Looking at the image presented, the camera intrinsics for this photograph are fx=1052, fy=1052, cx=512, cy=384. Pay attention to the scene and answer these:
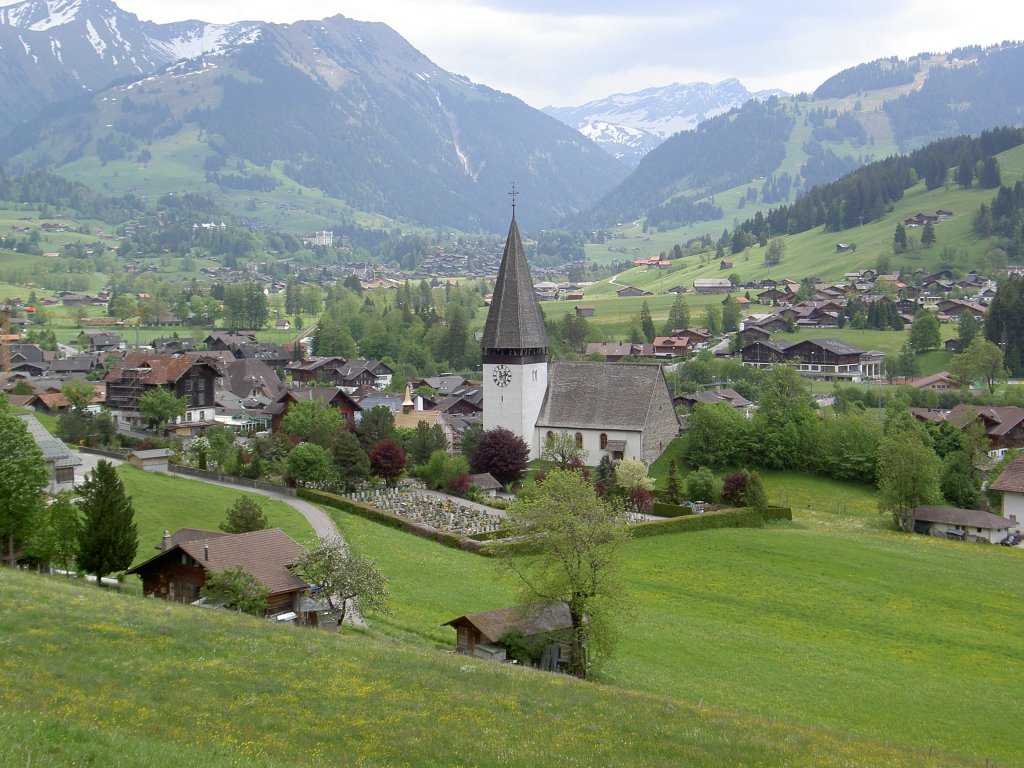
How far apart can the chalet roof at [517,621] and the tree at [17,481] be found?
12785mm

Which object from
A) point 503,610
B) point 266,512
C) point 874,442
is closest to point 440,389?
point 874,442

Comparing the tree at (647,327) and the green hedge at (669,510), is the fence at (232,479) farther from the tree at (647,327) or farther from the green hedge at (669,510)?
the tree at (647,327)

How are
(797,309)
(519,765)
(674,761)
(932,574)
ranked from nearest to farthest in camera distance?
(519,765) → (674,761) → (932,574) → (797,309)

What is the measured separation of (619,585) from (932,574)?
2073cm

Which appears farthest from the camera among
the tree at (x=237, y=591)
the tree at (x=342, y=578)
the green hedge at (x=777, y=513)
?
the green hedge at (x=777, y=513)

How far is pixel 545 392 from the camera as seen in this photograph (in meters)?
63.3

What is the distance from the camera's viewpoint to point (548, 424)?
62.3 metres

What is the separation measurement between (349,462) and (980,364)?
2624 inches

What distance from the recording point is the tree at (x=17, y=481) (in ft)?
100

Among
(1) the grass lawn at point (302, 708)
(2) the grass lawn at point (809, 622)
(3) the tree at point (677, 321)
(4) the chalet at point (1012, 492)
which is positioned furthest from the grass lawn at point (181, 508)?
(3) the tree at point (677, 321)

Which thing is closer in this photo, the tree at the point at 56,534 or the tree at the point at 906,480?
the tree at the point at 56,534

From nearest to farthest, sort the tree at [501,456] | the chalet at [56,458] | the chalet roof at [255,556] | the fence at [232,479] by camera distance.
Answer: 1. the chalet roof at [255,556]
2. the chalet at [56,458]
3. the fence at [232,479]
4. the tree at [501,456]

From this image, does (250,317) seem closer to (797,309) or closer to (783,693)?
Result: (797,309)

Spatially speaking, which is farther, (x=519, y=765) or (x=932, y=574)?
(x=932, y=574)
